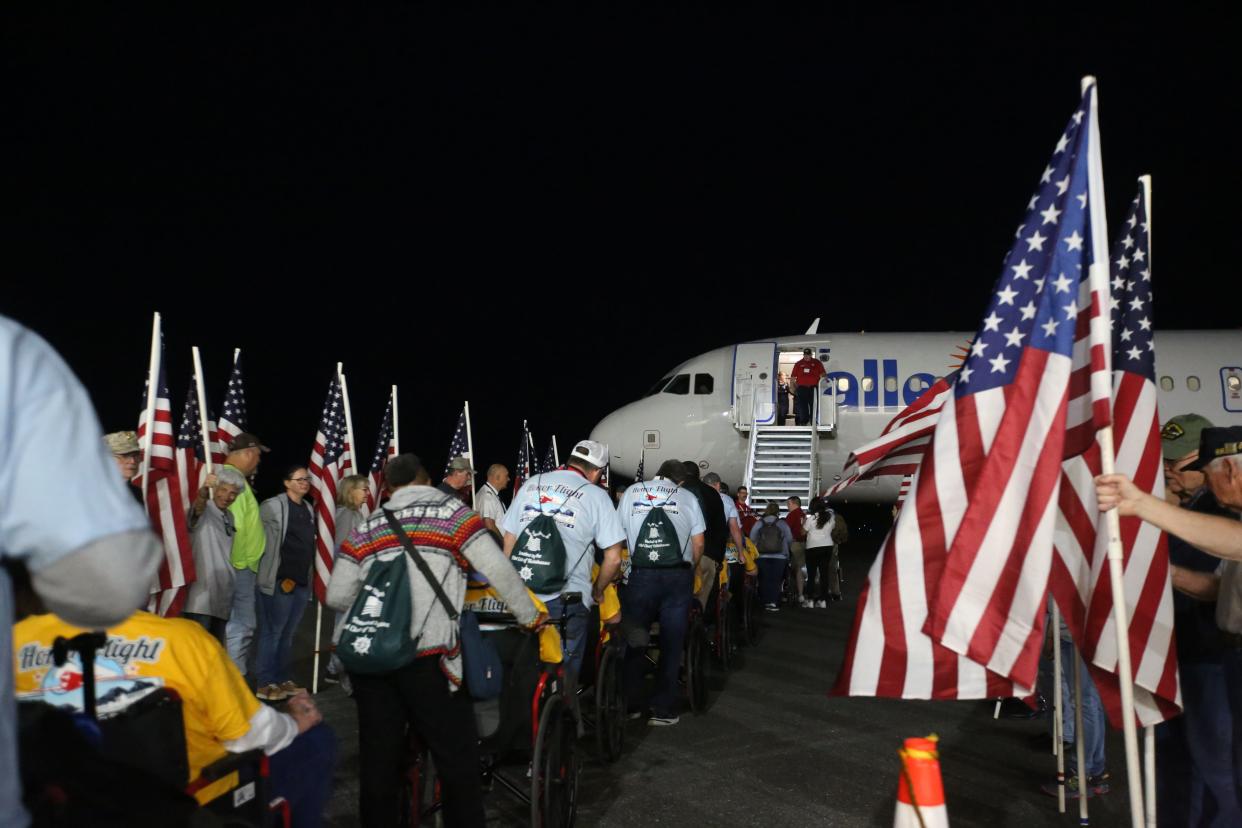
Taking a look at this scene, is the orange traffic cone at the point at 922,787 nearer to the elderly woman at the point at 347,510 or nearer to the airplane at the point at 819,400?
the elderly woman at the point at 347,510

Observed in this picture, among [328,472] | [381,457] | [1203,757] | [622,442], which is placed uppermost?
[622,442]

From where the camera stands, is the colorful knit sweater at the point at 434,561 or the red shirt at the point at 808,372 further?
the red shirt at the point at 808,372

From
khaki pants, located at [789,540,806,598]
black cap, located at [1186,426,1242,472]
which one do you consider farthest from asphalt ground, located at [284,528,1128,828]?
khaki pants, located at [789,540,806,598]

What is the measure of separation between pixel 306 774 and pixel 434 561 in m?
0.92

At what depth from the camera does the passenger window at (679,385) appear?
2025 cm

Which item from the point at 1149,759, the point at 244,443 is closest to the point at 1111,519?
the point at 1149,759

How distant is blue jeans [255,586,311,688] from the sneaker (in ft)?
0.15

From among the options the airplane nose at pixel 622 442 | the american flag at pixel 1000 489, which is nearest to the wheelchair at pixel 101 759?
the american flag at pixel 1000 489

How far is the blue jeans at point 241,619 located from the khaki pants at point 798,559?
948 centimetres

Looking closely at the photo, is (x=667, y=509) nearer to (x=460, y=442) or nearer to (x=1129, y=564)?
(x=1129, y=564)

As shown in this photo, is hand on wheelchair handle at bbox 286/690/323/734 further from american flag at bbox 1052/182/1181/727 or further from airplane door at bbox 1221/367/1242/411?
airplane door at bbox 1221/367/1242/411

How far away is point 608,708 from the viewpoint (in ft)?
19.7

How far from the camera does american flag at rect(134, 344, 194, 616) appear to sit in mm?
6277

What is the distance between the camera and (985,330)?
11.3 ft
